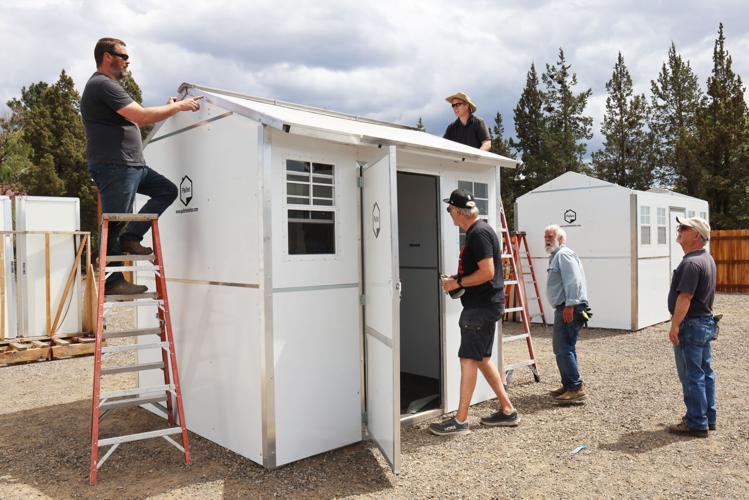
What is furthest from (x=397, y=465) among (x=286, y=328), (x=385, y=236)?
(x=385, y=236)

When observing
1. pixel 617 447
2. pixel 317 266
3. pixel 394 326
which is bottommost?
pixel 617 447

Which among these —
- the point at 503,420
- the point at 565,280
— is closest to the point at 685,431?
the point at 503,420

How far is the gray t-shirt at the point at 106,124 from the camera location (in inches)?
171

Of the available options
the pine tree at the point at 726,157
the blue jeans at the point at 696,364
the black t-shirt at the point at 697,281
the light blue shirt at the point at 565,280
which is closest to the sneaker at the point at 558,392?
the light blue shirt at the point at 565,280

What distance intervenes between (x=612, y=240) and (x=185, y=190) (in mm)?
8381

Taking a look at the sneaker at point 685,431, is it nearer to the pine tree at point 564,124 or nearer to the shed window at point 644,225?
the shed window at point 644,225

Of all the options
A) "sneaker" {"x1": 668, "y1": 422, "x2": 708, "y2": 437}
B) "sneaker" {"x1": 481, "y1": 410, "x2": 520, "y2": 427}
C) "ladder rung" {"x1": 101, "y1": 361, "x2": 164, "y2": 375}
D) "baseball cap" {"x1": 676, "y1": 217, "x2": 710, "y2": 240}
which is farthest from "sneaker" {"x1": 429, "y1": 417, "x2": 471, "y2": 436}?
"baseball cap" {"x1": 676, "y1": 217, "x2": 710, "y2": 240}

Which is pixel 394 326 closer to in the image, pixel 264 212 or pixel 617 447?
pixel 264 212

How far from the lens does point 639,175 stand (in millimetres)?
29797

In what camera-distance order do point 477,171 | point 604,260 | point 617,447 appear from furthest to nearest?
1. point 604,260
2. point 477,171
3. point 617,447

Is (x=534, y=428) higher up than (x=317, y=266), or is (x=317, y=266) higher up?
(x=317, y=266)

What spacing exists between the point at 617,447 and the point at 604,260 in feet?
22.2

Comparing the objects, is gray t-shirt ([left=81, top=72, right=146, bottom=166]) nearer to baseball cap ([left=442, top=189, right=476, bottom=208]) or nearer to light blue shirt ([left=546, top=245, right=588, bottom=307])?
baseball cap ([left=442, top=189, right=476, bottom=208])

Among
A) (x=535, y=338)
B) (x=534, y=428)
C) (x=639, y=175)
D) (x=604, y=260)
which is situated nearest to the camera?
(x=534, y=428)
